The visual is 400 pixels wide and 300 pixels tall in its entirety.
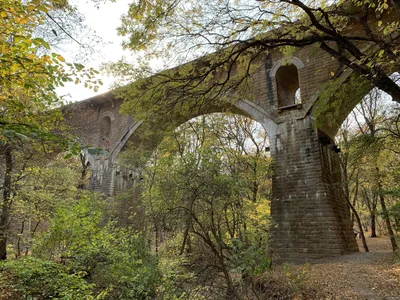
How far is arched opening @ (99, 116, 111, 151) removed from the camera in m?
15.0

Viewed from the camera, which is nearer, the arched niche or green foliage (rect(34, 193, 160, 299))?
green foliage (rect(34, 193, 160, 299))

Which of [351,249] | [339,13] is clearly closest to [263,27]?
[339,13]

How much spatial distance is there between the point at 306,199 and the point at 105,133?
11.8m

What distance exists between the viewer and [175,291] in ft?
16.2

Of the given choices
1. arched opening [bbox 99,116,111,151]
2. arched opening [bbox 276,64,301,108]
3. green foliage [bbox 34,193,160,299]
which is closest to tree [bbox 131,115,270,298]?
green foliage [bbox 34,193,160,299]

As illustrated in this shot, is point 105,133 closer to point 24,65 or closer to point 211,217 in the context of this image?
point 211,217

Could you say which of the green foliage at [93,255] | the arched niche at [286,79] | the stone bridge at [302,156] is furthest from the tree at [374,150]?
the green foliage at [93,255]

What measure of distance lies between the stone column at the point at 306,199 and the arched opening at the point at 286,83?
4.41ft

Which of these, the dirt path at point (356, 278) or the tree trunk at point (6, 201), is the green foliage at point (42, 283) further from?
the dirt path at point (356, 278)

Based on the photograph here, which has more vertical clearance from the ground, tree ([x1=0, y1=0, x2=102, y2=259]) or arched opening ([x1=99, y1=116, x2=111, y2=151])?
arched opening ([x1=99, y1=116, x2=111, y2=151])

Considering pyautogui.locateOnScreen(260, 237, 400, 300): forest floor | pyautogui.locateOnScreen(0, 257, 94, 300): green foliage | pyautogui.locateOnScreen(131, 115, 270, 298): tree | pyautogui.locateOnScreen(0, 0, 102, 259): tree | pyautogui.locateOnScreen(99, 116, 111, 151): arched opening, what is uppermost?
pyautogui.locateOnScreen(99, 116, 111, 151): arched opening

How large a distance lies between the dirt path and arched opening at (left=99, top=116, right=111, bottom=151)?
11785 millimetres

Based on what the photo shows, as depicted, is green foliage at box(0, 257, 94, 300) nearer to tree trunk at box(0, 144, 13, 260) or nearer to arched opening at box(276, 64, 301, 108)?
tree trunk at box(0, 144, 13, 260)

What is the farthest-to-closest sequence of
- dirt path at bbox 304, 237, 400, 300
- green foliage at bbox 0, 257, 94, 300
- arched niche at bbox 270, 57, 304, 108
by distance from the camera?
arched niche at bbox 270, 57, 304, 108 → dirt path at bbox 304, 237, 400, 300 → green foliage at bbox 0, 257, 94, 300
